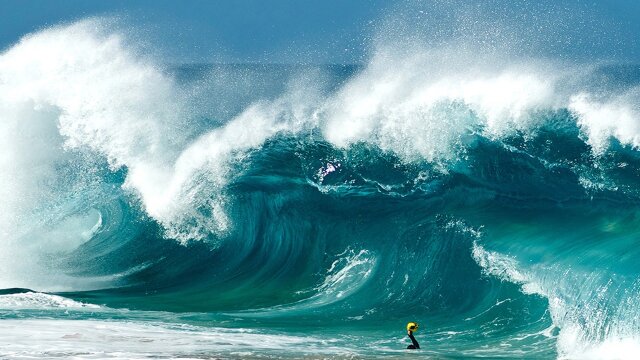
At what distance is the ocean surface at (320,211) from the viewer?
1145cm

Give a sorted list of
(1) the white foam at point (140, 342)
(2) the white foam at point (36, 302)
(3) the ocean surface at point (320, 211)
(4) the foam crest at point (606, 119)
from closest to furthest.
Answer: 1. (1) the white foam at point (140, 342)
2. (3) the ocean surface at point (320, 211)
3. (2) the white foam at point (36, 302)
4. (4) the foam crest at point (606, 119)

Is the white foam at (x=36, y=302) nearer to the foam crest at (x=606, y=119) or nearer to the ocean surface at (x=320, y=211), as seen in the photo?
the ocean surface at (x=320, y=211)

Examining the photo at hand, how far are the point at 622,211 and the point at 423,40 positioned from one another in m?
7.67

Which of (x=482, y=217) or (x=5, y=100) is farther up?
(x=5, y=100)

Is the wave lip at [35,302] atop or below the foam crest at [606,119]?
below

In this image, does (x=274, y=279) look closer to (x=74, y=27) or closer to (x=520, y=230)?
(x=520, y=230)

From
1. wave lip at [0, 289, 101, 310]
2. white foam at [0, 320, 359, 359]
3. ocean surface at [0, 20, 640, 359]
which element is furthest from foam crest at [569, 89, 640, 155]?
wave lip at [0, 289, 101, 310]

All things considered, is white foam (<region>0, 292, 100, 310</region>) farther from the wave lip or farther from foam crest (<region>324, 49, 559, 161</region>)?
foam crest (<region>324, 49, 559, 161</region>)

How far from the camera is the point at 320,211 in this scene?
1591 cm

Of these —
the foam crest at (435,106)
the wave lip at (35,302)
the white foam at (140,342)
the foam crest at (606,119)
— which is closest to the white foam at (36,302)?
the wave lip at (35,302)

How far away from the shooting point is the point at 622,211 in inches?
584

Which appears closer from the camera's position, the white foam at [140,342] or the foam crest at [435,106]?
the white foam at [140,342]

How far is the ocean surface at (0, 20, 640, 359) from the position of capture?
37.6 ft

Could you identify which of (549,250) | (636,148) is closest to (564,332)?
(549,250)
